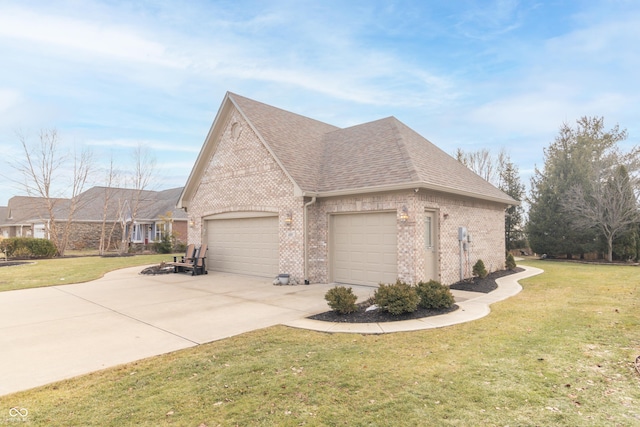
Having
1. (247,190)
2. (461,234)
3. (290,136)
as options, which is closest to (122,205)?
(247,190)

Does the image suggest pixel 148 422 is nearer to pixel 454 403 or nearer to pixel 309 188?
pixel 454 403

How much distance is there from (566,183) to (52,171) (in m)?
33.9

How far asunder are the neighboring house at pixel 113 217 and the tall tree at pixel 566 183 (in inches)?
1004

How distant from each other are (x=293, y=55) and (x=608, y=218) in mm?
18708

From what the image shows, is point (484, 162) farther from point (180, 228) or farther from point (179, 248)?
point (180, 228)

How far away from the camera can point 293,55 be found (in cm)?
1493

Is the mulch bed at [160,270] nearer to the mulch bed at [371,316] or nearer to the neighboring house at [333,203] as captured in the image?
the neighboring house at [333,203]

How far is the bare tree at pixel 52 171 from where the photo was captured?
924 inches

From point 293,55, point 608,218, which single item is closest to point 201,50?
point 293,55

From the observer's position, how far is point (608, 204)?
62.1 feet

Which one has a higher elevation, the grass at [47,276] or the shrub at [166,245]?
the shrub at [166,245]

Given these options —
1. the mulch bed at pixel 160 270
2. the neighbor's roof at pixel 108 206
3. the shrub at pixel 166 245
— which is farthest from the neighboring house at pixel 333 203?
the neighbor's roof at pixel 108 206

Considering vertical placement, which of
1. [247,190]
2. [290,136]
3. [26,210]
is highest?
[290,136]

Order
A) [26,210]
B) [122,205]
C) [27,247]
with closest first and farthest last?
[27,247] → [122,205] → [26,210]
